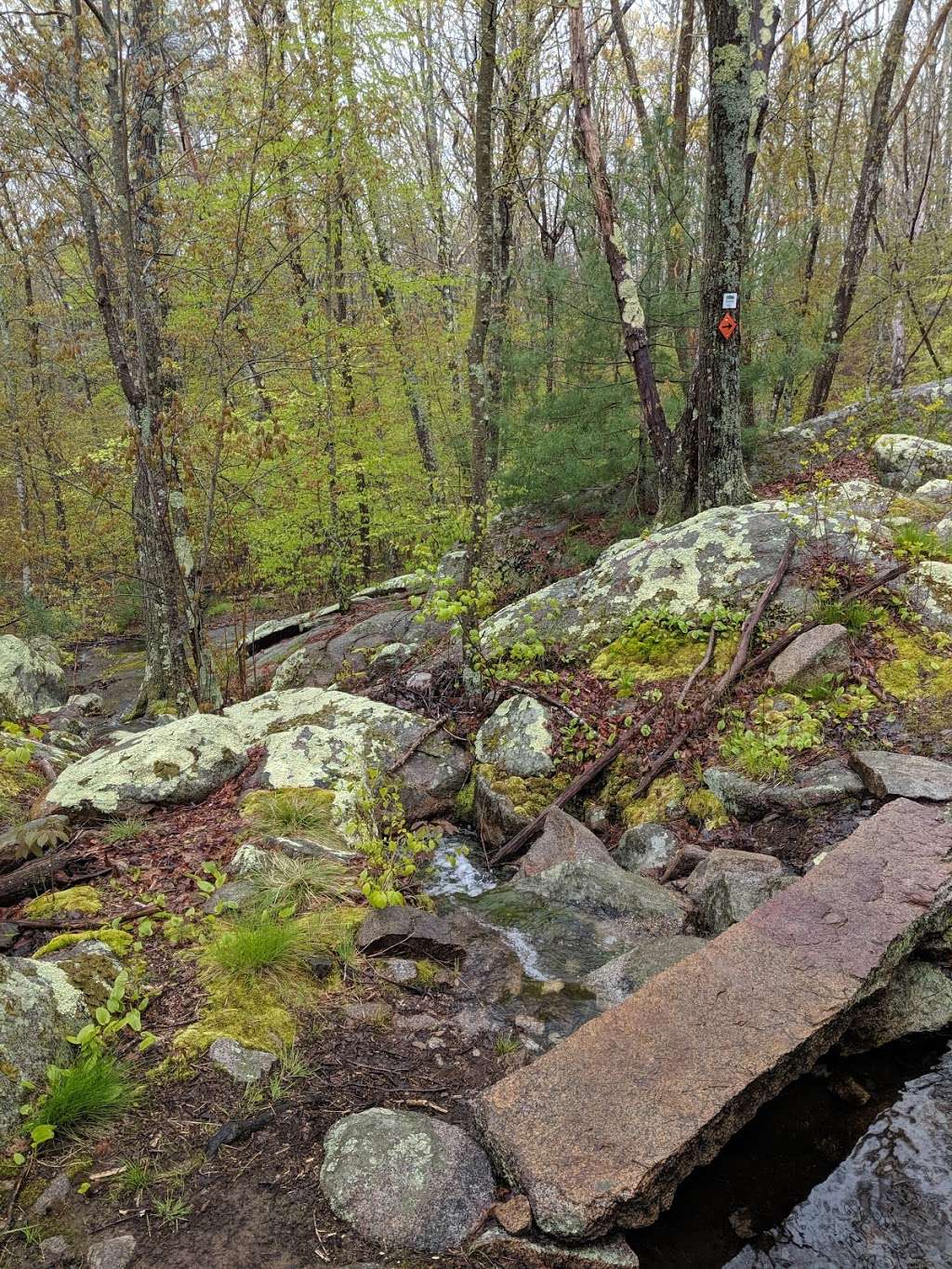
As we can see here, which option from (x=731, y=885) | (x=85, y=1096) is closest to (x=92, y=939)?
(x=85, y=1096)

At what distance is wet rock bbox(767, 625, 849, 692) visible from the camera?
16.7 ft

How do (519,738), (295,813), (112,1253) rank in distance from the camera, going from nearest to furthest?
(112,1253) < (295,813) < (519,738)

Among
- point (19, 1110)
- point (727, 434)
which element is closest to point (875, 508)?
point (727, 434)

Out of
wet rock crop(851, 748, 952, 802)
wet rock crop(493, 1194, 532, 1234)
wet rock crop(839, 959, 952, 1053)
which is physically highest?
wet rock crop(851, 748, 952, 802)

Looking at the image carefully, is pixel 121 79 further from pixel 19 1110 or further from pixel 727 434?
pixel 19 1110

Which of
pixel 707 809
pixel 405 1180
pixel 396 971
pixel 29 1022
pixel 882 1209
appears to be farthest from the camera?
pixel 707 809

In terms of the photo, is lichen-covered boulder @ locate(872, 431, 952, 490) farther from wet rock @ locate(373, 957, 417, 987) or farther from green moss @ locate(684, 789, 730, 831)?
wet rock @ locate(373, 957, 417, 987)

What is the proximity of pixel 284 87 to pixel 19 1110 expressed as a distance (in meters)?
7.93

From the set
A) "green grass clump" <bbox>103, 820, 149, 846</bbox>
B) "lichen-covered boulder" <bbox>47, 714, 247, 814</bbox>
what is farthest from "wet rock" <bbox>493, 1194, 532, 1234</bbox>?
"lichen-covered boulder" <bbox>47, 714, 247, 814</bbox>

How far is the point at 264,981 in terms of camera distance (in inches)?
121

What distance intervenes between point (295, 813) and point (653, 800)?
8.25 ft

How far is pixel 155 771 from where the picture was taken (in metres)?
5.11

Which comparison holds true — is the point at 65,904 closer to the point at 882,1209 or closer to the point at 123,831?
the point at 123,831

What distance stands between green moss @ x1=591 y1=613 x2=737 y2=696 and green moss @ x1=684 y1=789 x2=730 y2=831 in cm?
126
